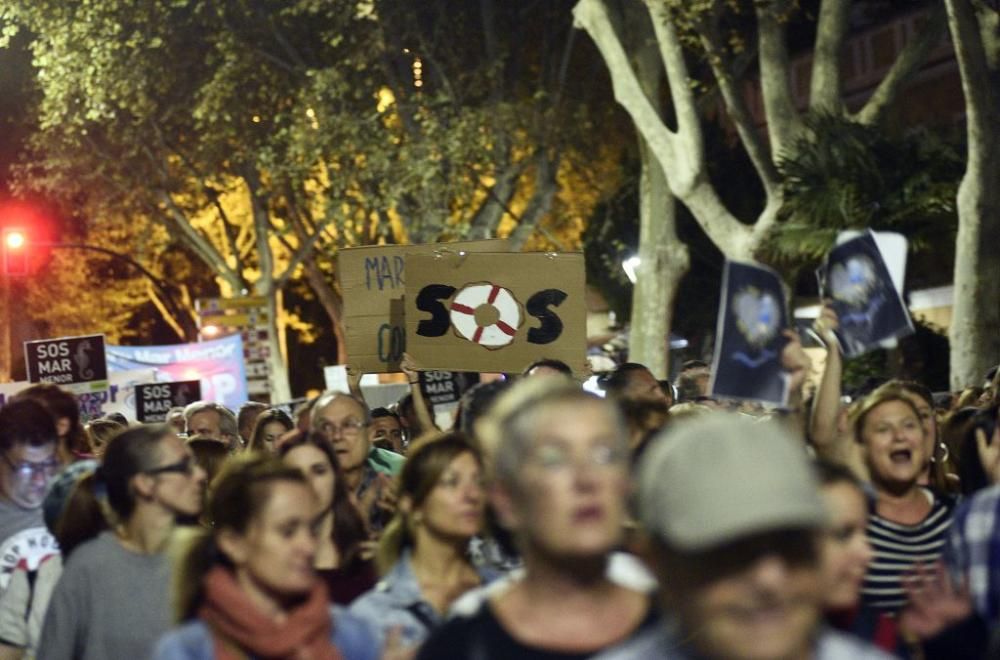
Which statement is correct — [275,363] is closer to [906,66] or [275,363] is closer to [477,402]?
[906,66]

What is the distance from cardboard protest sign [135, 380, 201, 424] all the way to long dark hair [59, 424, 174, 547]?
1030 cm

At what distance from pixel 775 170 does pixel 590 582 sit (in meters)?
15.3

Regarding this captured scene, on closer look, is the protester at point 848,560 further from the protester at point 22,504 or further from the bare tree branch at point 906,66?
the bare tree branch at point 906,66

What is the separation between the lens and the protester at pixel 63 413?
662cm

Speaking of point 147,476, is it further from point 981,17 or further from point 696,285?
point 696,285

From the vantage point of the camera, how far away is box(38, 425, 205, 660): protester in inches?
187

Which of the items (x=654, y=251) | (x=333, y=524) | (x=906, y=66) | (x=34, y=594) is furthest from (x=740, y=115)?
(x=34, y=594)

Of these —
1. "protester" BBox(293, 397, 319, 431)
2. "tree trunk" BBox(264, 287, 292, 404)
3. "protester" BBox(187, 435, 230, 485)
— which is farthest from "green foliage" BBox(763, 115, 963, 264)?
"tree trunk" BBox(264, 287, 292, 404)

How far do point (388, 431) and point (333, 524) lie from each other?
4.50 meters

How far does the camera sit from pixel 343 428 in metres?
6.53

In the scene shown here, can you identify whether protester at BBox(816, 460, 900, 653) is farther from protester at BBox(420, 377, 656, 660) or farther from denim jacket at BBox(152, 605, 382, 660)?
denim jacket at BBox(152, 605, 382, 660)

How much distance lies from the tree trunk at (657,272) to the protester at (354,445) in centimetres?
1583

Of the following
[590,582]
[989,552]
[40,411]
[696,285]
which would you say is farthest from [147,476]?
[696,285]

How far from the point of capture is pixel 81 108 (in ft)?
100
